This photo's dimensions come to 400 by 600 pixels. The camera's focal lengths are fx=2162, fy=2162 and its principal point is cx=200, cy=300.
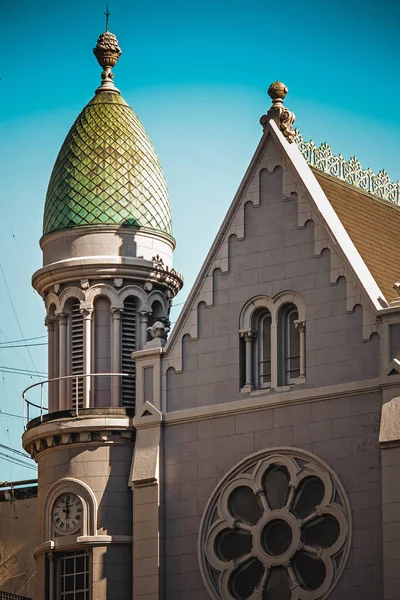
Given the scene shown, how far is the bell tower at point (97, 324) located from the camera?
57.6m

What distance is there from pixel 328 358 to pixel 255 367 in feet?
7.63

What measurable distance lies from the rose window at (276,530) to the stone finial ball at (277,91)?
32.0ft

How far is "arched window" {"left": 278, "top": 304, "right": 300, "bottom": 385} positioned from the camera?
5547 centimetres

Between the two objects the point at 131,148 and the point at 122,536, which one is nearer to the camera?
the point at 122,536

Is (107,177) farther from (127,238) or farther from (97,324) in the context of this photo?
(97,324)

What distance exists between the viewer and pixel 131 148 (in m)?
61.1

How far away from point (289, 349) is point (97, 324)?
6.83 m

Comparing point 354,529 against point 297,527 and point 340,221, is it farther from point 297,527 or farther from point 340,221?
point 340,221

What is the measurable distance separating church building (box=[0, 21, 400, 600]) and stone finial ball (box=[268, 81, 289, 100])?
0.12 ft

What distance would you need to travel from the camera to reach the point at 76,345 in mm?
60188

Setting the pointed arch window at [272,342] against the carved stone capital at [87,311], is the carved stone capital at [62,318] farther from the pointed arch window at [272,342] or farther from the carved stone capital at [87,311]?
the pointed arch window at [272,342]

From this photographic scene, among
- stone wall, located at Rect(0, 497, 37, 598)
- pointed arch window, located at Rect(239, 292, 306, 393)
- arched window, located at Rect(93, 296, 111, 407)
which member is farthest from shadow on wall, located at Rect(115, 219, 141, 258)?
stone wall, located at Rect(0, 497, 37, 598)

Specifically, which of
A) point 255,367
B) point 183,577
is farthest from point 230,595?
point 255,367

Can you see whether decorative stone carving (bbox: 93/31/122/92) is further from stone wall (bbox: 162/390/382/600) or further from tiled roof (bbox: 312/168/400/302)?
stone wall (bbox: 162/390/382/600)
